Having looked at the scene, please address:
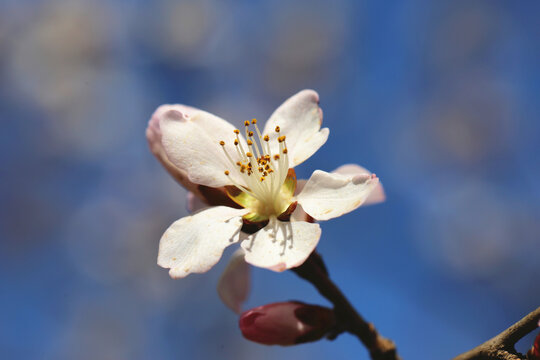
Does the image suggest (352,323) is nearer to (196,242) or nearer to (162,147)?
(196,242)

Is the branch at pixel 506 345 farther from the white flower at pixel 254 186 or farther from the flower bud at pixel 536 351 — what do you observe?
the white flower at pixel 254 186

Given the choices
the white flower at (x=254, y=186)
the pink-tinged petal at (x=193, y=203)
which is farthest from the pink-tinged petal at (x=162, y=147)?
the pink-tinged petal at (x=193, y=203)

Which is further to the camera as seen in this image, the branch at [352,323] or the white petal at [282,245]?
the branch at [352,323]

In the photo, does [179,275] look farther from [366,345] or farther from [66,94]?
[66,94]

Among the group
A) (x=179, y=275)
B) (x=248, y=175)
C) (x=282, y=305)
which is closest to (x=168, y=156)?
(x=248, y=175)

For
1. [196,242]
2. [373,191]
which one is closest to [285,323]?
[196,242]
